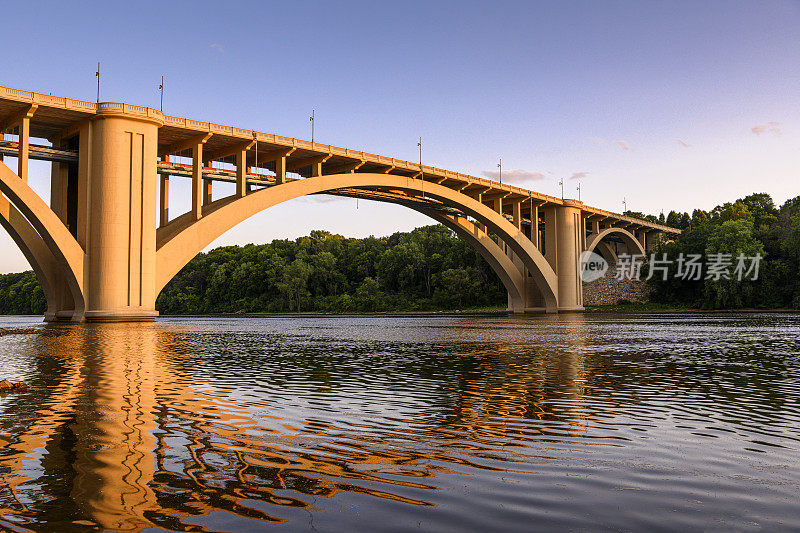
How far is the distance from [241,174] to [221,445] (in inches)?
1407

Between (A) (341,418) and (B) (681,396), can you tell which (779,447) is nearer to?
(B) (681,396)

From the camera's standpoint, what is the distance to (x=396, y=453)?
554cm

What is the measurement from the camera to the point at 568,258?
6869 cm

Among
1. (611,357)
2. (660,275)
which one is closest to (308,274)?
(660,275)

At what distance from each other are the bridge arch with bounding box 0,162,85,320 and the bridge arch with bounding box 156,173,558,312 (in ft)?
13.2

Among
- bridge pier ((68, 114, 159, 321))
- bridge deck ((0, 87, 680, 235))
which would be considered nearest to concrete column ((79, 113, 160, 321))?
bridge pier ((68, 114, 159, 321))

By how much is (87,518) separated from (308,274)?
309ft

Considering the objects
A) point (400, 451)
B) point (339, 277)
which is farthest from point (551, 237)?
point (400, 451)

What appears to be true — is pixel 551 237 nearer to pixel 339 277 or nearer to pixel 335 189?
pixel 335 189

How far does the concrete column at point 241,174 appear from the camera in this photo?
129 ft

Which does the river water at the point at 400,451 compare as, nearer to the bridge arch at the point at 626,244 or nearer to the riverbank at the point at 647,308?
the riverbank at the point at 647,308

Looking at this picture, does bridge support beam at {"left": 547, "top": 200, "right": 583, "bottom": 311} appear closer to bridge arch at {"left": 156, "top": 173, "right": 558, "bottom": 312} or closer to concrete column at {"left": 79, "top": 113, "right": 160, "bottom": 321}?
bridge arch at {"left": 156, "top": 173, "right": 558, "bottom": 312}

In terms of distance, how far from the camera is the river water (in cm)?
392

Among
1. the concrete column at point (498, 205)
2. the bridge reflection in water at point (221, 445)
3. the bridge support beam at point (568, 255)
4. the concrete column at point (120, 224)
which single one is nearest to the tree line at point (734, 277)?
the bridge support beam at point (568, 255)
